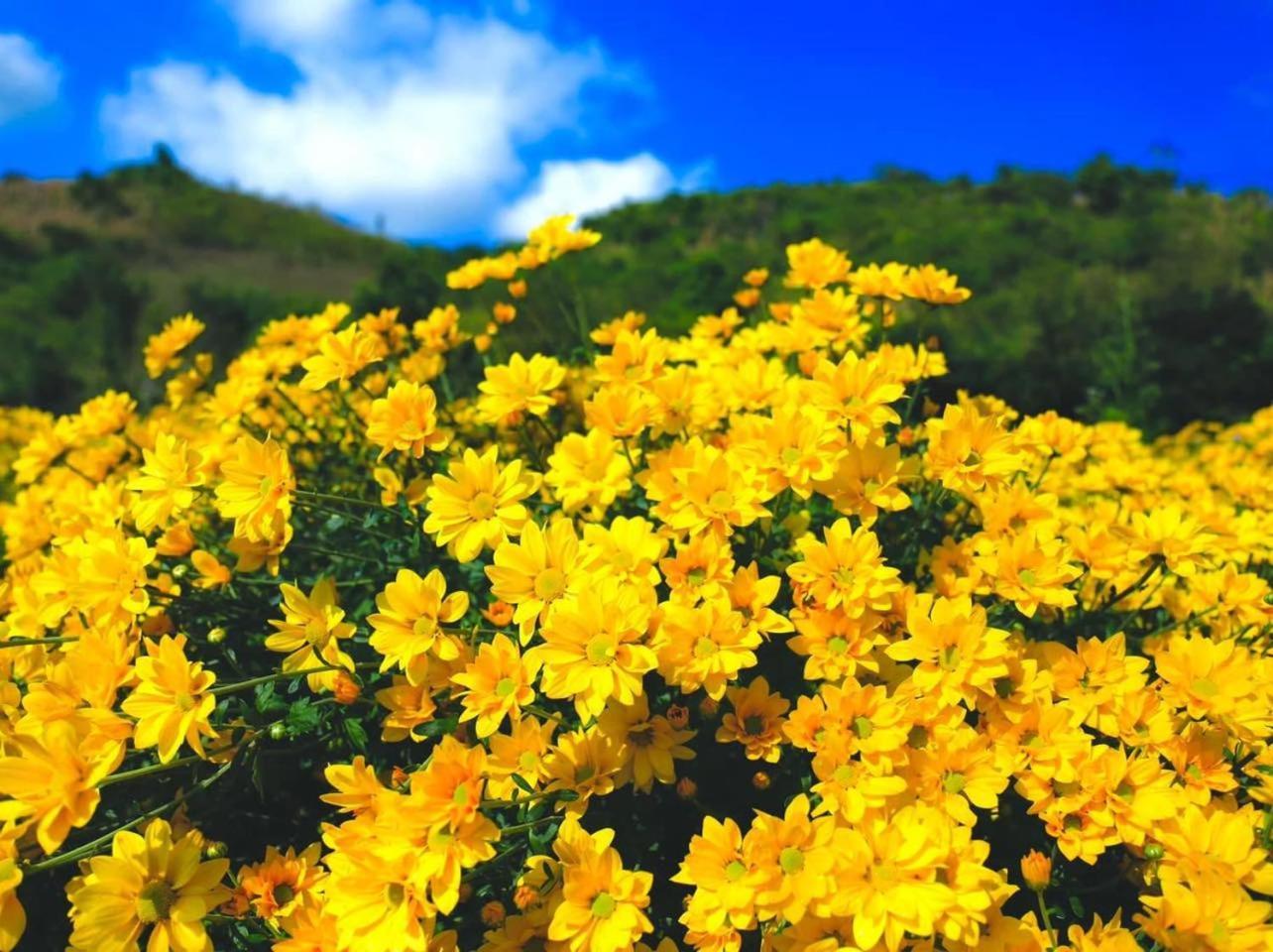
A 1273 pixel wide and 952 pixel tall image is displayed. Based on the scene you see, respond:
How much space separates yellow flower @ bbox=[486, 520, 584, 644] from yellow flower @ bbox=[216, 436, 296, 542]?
530 millimetres

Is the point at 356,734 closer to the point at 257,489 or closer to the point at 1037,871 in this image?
the point at 257,489

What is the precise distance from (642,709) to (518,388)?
3.09 ft

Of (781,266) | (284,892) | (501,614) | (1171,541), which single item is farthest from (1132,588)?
(781,266)

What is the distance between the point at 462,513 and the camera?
1.82 metres

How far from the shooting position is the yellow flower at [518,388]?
2162 millimetres

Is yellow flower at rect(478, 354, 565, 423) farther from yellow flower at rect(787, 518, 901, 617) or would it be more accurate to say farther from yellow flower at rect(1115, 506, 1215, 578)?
yellow flower at rect(1115, 506, 1215, 578)

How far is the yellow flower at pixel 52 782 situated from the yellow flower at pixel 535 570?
30.8 inches

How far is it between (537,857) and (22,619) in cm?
148

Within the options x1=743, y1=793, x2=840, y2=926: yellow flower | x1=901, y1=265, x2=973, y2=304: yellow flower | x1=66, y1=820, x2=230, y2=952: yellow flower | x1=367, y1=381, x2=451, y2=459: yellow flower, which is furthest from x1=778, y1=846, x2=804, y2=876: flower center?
x1=901, y1=265, x2=973, y2=304: yellow flower

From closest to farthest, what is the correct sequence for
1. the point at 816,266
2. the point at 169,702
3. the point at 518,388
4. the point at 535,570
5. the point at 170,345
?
1. the point at 169,702
2. the point at 535,570
3. the point at 518,388
4. the point at 816,266
5. the point at 170,345

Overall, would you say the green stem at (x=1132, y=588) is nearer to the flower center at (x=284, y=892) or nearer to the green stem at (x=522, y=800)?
the green stem at (x=522, y=800)

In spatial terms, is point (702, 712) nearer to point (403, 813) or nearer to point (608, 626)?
point (608, 626)

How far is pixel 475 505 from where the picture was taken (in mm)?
1828

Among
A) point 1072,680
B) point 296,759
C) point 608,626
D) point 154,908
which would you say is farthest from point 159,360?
point 1072,680
